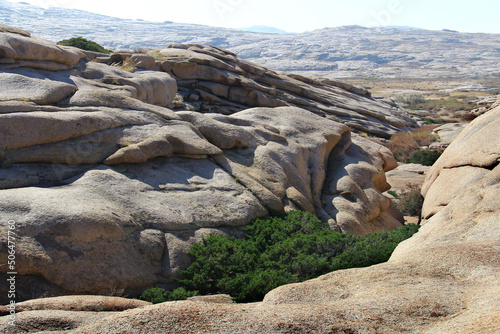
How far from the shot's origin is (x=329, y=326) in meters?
3.93

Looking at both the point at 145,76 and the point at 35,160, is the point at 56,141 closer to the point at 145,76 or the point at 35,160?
the point at 35,160

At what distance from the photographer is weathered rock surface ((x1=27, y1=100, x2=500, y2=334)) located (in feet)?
12.6

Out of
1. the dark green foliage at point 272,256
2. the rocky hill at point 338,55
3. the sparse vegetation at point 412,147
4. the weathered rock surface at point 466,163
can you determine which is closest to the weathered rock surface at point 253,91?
the sparse vegetation at point 412,147

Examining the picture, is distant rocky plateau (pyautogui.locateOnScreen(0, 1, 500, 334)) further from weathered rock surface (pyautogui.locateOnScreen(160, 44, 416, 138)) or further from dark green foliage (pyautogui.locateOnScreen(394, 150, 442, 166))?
weathered rock surface (pyautogui.locateOnScreen(160, 44, 416, 138))

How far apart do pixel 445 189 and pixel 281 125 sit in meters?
5.33

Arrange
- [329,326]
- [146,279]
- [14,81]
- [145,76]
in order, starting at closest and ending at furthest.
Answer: [329,326], [146,279], [14,81], [145,76]

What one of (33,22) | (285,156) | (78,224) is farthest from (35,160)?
(33,22)

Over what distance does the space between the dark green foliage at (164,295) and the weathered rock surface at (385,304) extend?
218 centimetres

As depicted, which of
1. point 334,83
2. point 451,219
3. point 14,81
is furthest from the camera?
point 334,83

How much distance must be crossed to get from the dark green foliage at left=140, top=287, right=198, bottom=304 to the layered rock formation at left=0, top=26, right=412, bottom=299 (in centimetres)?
32

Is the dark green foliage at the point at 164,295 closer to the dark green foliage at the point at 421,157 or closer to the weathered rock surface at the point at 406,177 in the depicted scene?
the weathered rock surface at the point at 406,177

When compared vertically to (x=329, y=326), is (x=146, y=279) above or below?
below

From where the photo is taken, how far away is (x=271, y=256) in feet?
27.7

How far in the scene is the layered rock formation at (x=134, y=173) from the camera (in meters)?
6.81
